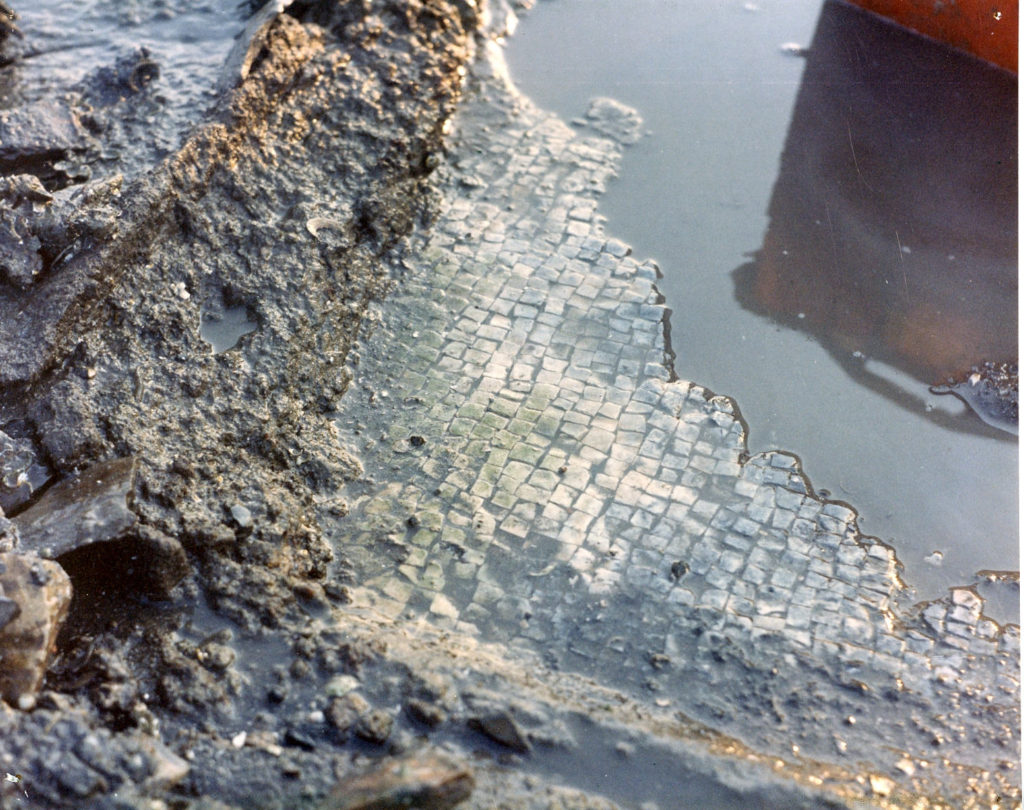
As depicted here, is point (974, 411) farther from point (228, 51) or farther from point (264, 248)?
point (228, 51)

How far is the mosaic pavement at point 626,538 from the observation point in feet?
13.5

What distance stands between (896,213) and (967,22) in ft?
7.80

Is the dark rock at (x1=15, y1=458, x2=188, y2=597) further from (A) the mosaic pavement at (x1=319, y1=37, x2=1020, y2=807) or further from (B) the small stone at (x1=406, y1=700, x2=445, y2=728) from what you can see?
(B) the small stone at (x1=406, y1=700, x2=445, y2=728)

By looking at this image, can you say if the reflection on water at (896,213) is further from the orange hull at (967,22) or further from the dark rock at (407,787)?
the dark rock at (407,787)

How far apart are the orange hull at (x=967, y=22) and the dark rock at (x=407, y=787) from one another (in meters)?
7.37

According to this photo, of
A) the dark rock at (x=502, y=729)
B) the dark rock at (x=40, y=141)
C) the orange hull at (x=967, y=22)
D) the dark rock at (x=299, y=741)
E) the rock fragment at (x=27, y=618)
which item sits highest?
the orange hull at (x=967, y=22)

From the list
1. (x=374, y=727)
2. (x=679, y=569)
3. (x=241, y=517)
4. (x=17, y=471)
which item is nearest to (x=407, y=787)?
(x=374, y=727)

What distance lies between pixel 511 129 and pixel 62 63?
3.81 m

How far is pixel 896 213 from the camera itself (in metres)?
6.66

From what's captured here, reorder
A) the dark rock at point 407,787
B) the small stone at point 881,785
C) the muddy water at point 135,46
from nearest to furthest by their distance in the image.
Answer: the dark rock at point 407,787, the small stone at point 881,785, the muddy water at point 135,46

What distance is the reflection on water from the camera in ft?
19.2

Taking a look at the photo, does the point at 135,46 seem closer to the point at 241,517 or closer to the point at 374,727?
the point at 241,517

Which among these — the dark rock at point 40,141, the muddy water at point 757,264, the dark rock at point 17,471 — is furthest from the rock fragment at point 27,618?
the muddy water at point 757,264

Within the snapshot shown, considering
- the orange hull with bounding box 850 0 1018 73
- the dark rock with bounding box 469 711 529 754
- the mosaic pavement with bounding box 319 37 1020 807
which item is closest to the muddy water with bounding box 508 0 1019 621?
the mosaic pavement with bounding box 319 37 1020 807
